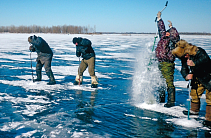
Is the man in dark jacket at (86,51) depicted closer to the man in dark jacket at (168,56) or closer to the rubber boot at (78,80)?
the rubber boot at (78,80)

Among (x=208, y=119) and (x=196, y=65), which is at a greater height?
(x=196, y=65)

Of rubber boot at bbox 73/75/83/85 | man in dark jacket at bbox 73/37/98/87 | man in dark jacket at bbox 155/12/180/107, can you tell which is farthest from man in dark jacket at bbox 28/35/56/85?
man in dark jacket at bbox 155/12/180/107

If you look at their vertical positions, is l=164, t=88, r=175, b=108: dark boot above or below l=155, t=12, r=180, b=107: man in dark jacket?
below

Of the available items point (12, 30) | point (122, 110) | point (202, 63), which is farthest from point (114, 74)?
point (12, 30)

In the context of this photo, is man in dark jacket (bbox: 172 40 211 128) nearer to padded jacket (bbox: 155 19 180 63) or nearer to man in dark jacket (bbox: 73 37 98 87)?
padded jacket (bbox: 155 19 180 63)

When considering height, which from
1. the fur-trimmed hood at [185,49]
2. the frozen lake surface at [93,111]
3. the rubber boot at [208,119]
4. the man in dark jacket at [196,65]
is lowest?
the frozen lake surface at [93,111]

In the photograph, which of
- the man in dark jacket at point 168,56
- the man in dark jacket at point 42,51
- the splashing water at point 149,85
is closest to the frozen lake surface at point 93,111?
the splashing water at point 149,85

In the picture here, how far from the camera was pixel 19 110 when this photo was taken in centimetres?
533

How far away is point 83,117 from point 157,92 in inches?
90.2

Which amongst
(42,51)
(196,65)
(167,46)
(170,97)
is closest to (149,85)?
(170,97)

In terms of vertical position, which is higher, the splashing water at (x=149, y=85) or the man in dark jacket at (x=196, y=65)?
the man in dark jacket at (x=196, y=65)

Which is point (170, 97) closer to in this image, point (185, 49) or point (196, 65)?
point (196, 65)

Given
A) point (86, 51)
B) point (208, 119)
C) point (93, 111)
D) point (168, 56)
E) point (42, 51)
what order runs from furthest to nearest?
point (42, 51)
point (86, 51)
point (168, 56)
point (93, 111)
point (208, 119)

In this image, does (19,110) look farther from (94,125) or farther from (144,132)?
(144,132)
